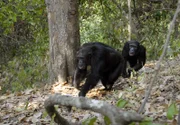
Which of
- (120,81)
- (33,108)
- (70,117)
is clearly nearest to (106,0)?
(120,81)

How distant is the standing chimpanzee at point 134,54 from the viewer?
7.25 meters

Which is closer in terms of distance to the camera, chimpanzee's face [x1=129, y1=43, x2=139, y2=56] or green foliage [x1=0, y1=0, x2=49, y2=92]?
chimpanzee's face [x1=129, y1=43, x2=139, y2=56]

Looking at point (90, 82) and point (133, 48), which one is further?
point (133, 48)

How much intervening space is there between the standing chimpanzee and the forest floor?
4.26 feet

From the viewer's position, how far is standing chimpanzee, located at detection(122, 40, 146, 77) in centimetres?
725

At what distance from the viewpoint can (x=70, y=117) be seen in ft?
12.2

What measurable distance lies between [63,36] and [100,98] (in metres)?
1.47

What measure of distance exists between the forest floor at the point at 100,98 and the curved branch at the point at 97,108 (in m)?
0.43

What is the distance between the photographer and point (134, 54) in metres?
7.32

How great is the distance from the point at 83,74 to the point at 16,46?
503 cm

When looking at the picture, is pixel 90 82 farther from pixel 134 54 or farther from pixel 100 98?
pixel 134 54

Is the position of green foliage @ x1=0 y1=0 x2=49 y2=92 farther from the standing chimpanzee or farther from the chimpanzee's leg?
the chimpanzee's leg

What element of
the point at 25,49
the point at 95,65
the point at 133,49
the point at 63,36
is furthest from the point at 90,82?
the point at 25,49

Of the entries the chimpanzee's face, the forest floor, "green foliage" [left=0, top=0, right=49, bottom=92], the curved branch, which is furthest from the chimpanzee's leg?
"green foliage" [left=0, top=0, right=49, bottom=92]
